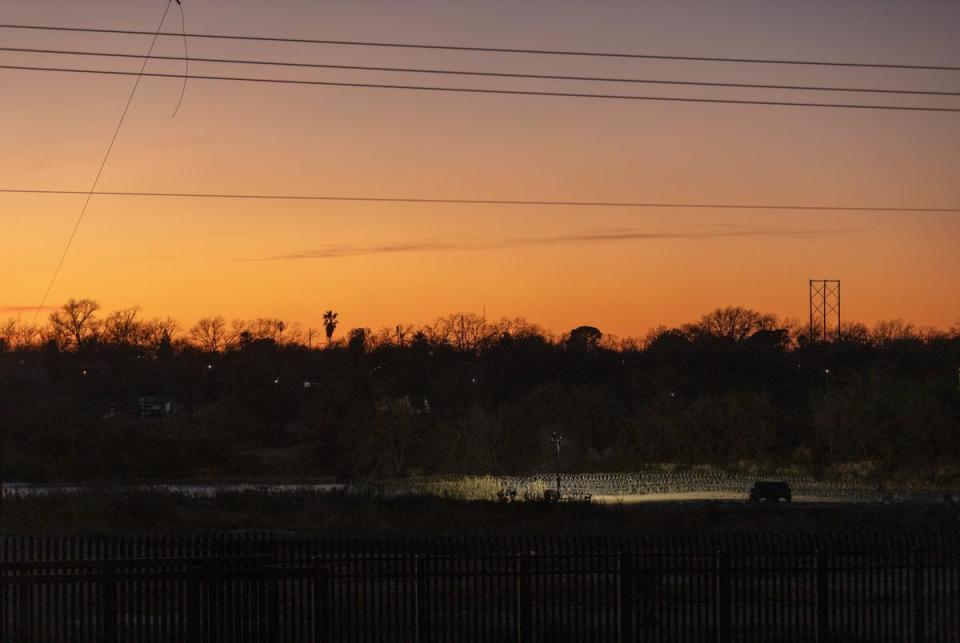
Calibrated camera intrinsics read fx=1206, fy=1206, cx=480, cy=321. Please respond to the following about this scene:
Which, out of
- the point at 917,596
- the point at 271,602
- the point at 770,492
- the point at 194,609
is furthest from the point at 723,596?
the point at 770,492

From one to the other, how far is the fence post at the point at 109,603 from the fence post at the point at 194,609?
106 centimetres

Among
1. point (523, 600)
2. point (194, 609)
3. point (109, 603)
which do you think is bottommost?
point (523, 600)

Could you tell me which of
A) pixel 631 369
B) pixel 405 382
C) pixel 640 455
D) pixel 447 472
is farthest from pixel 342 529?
pixel 631 369

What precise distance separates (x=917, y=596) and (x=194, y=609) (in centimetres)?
1227

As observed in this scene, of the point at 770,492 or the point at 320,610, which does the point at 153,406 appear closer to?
the point at 770,492

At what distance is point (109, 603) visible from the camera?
56.9ft

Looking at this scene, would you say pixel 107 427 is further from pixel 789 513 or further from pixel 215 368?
pixel 789 513

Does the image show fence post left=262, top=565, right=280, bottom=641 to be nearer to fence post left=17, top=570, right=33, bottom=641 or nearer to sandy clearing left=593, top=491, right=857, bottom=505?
fence post left=17, top=570, right=33, bottom=641

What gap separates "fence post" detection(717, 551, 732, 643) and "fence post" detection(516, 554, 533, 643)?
3.19 metres

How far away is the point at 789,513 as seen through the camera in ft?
184

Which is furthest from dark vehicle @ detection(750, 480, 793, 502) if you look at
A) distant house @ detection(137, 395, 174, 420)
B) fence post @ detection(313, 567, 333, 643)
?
distant house @ detection(137, 395, 174, 420)

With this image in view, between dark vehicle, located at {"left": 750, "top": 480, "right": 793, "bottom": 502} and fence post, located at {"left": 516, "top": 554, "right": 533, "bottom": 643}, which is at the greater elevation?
fence post, located at {"left": 516, "top": 554, "right": 533, "bottom": 643}

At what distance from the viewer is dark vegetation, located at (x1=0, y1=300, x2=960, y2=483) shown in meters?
99.2

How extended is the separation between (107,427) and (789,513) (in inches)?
2804
